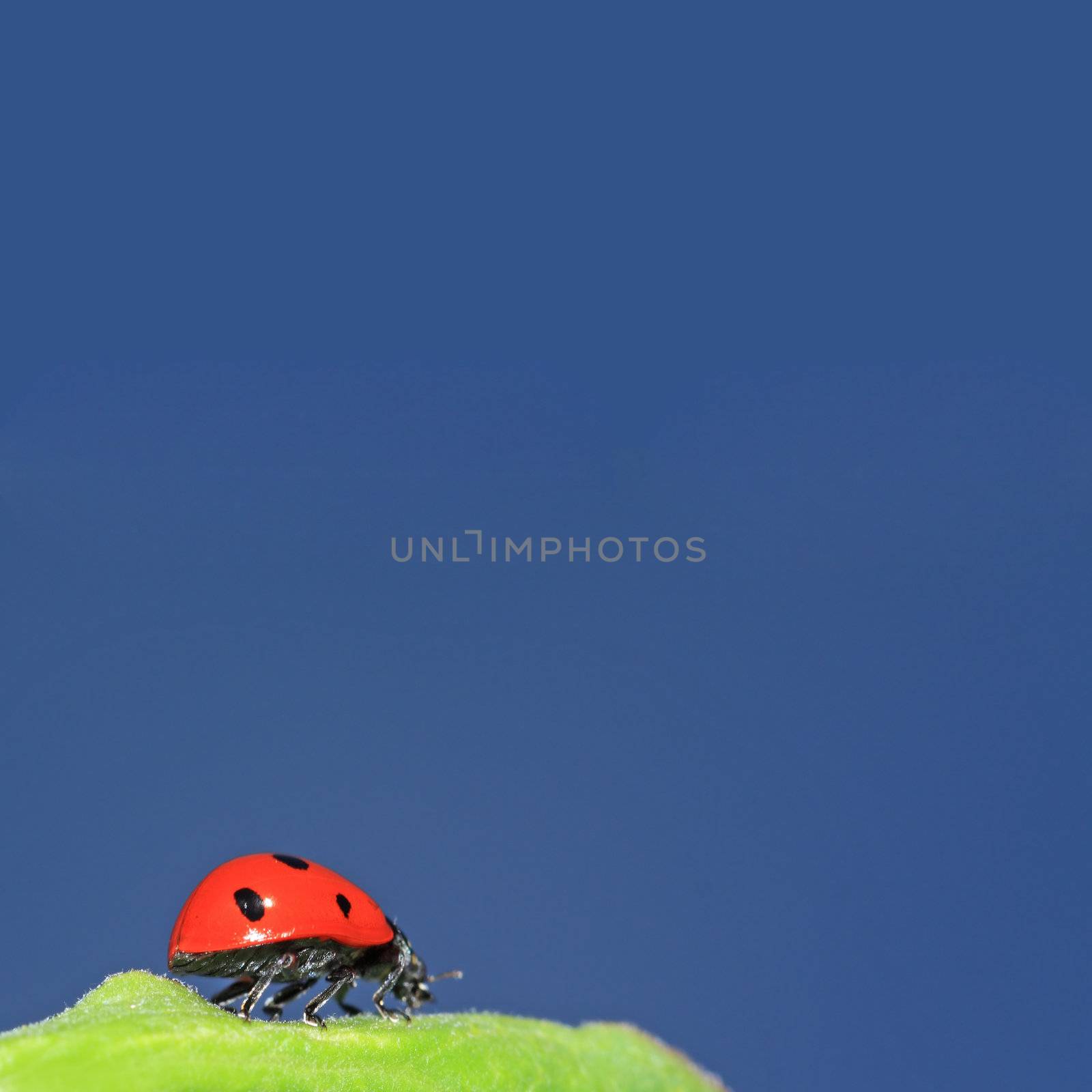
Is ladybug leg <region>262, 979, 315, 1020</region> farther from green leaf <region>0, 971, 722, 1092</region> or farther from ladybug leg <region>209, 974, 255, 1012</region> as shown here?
green leaf <region>0, 971, 722, 1092</region>

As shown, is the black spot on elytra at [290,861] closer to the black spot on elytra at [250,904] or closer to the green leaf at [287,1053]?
the black spot on elytra at [250,904]

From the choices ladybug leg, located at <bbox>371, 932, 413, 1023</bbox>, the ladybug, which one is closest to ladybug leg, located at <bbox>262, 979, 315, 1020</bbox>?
the ladybug

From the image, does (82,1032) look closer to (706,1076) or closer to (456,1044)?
(456,1044)

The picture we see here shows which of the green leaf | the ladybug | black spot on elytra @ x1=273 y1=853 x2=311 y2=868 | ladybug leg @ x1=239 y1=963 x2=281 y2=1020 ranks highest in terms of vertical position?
black spot on elytra @ x1=273 y1=853 x2=311 y2=868

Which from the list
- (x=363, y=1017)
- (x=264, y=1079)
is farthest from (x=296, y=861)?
(x=264, y=1079)

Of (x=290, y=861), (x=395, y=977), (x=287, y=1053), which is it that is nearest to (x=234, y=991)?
(x=290, y=861)

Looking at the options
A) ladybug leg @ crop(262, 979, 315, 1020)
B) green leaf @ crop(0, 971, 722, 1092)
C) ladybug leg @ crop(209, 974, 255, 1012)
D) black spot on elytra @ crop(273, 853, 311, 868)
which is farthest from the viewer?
black spot on elytra @ crop(273, 853, 311, 868)

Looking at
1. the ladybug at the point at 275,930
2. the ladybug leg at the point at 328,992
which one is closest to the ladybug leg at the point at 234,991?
the ladybug at the point at 275,930

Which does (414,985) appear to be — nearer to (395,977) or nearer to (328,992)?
(395,977)
